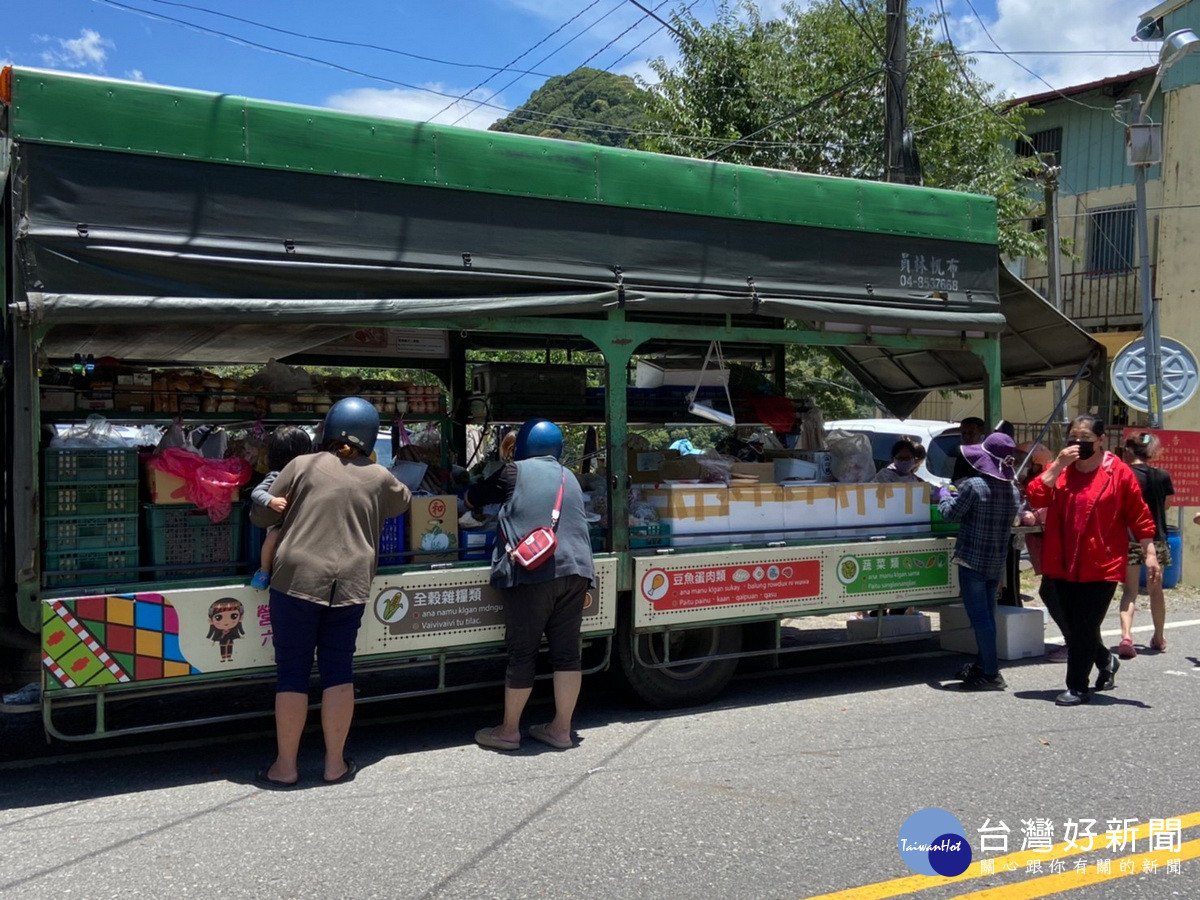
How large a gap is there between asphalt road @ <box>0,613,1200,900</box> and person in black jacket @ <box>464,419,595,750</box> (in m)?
0.19

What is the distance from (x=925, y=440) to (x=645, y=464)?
21.7ft

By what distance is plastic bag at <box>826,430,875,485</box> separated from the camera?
292 inches

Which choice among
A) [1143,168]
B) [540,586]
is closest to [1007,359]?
[1143,168]

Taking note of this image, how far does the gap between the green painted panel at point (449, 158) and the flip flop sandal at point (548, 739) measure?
2880 millimetres

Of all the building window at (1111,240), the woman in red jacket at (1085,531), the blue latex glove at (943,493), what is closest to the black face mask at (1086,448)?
the woman in red jacket at (1085,531)

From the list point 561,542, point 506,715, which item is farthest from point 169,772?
point 561,542

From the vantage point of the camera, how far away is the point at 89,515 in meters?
4.81

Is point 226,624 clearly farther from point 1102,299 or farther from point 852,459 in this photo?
point 1102,299

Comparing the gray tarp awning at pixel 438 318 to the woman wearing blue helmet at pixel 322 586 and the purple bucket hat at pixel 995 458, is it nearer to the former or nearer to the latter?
the woman wearing blue helmet at pixel 322 586

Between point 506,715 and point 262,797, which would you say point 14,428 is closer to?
point 262,797

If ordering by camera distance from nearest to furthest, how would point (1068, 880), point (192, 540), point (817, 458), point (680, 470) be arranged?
1. point (1068, 880)
2. point (192, 540)
3. point (680, 470)
4. point (817, 458)

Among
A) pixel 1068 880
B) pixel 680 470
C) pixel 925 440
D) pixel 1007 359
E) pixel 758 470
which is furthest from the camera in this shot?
pixel 925 440

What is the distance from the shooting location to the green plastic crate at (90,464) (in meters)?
4.71
